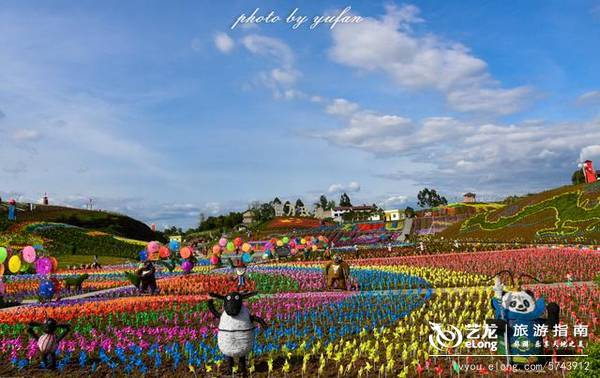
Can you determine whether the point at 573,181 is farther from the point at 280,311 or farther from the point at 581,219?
the point at 280,311

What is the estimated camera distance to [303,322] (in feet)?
38.8

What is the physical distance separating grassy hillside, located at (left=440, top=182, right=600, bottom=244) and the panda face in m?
25.4

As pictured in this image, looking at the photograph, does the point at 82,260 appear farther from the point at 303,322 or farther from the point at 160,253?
the point at 303,322

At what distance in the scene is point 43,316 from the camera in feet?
45.8

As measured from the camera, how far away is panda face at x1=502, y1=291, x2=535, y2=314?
7.34 m

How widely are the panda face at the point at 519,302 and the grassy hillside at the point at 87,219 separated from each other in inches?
1977

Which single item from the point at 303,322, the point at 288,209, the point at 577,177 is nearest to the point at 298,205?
the point at 288,209

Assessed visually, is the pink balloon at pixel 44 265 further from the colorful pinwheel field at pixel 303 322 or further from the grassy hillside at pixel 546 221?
the grassy hillside at pixel 546 221

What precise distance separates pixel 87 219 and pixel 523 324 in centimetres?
5831

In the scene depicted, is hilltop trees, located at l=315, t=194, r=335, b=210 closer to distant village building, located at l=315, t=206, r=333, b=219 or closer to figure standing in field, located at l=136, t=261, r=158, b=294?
distant village building, located at l=315, t=206, r=333, b=219

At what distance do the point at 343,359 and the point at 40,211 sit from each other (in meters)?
55.2

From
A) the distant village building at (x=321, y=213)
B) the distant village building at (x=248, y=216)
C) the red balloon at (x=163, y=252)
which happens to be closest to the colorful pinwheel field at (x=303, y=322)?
the red balloon at (x=163, y=252)

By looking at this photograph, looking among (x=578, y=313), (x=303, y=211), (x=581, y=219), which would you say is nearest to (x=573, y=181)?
(x=581, y=219)

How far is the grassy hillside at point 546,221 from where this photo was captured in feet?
111
